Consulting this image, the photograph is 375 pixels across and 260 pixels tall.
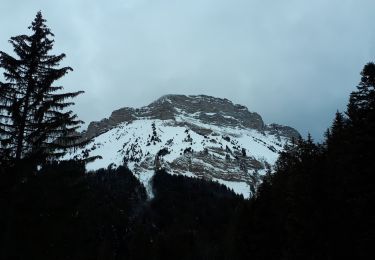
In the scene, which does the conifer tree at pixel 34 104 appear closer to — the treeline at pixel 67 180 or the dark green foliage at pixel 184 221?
the treeline at pixel 67 180

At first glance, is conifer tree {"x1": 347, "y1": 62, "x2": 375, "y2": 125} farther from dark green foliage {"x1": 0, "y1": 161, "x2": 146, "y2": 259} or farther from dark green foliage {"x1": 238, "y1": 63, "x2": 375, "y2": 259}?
dark green foliage {"x1": 0, "y1": 161, "x2": 146, "y2": 259}

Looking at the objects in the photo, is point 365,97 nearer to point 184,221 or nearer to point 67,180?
point 67,180

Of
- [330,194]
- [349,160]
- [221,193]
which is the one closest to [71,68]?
[349,160]

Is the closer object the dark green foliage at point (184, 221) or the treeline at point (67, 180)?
the treeline at point (67, 180)

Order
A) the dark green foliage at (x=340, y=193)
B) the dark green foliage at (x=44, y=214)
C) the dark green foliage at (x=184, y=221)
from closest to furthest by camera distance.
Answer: the dark green foliage at (x=44, y=214) → the dark green foliage at (x=340, y=193) → the dark green foliage at (x=184, y=221)

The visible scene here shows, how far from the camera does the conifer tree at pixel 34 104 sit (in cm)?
1936

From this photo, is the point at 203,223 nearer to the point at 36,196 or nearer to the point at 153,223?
the point at 153,223

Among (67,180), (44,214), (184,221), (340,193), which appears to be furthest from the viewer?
(184,221)

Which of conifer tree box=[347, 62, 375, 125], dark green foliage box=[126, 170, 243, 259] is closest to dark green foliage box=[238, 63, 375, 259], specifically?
conifer tree box=[347, 62, 375, 125]

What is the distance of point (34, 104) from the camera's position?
66.0 feet

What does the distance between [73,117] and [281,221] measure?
21.9 metres

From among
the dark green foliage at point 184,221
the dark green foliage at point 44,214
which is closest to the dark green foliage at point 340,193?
the dark green foliage at point 44,214

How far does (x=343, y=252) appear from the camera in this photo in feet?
82.2

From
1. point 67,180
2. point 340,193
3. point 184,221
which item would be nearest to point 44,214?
point 67,180
